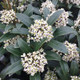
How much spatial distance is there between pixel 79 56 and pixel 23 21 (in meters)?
1.18

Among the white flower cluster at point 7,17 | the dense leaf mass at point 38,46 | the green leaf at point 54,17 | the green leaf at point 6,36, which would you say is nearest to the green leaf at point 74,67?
the dense leaf mass at point 38,46

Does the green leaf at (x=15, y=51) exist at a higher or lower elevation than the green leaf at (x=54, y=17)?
lower

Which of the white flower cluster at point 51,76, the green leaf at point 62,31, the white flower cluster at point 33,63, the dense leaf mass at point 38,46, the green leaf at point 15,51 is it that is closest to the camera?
the white flower cluster at point 33,63

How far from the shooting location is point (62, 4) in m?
3.62

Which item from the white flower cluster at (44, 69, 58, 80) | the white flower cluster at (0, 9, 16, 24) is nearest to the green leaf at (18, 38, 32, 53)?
the white flower cluster at (0, 9, 16, 24)

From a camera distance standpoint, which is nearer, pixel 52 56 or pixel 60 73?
pixel 52 56

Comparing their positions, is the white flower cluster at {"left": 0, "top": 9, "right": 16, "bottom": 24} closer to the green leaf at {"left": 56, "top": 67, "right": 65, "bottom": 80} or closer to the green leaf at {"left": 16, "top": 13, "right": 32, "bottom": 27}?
the green leaf at {"left": 16, "top": 13, "right": 32, "bottom": 27}

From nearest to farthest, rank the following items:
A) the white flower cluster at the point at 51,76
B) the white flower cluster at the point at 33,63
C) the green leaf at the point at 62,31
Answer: the white flower cluster at the point at 33,63 < the green leaf at the point at 62,31 < the white flower cluster at the point at 51,76

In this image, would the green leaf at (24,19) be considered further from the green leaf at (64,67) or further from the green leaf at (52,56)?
the green leaf at (64,67)

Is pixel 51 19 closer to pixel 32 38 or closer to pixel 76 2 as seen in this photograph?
pixel 32 38

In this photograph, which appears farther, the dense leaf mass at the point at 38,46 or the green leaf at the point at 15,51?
the green leaf at the point at 15,51

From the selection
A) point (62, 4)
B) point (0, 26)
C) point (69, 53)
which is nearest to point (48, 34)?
point (69, 53)

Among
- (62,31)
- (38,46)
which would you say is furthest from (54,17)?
(38,46)

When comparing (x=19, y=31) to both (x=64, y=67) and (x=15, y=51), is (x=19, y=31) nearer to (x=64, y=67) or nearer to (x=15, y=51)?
(x=15, y=51)
